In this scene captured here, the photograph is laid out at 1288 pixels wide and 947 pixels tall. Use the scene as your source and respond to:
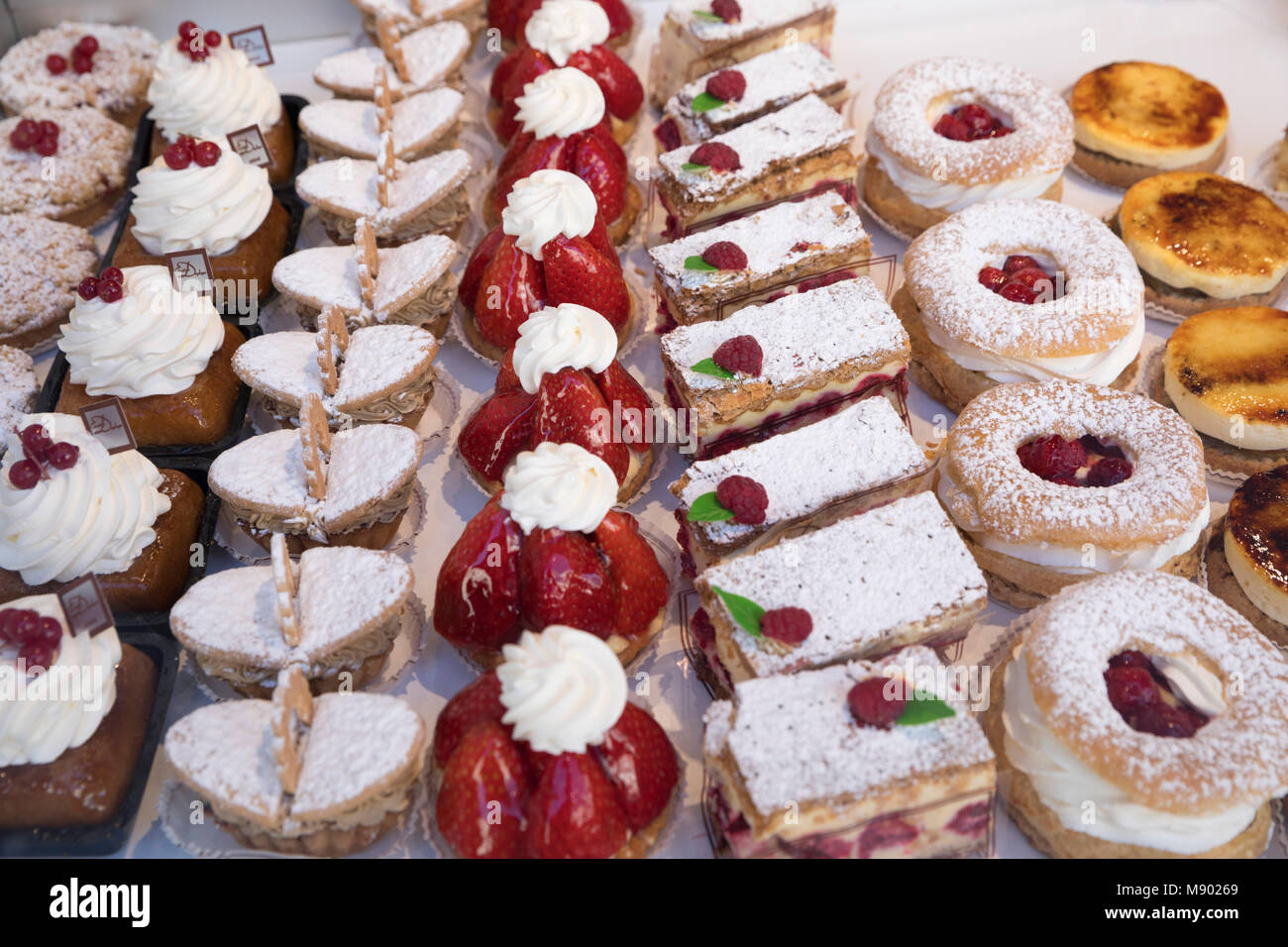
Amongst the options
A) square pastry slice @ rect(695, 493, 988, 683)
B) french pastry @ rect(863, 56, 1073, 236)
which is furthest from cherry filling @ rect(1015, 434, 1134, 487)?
french pastry @ rect(863, 56, 1073, 236)

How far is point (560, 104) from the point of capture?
3.41 m

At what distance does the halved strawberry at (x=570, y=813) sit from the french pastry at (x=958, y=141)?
216cm

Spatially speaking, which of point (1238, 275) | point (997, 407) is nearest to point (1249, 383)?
point (1238, 275)

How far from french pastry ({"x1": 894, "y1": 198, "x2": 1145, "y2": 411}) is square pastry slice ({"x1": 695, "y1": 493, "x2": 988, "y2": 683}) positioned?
0.67 metres

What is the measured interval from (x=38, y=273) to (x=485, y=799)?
7.69 feet

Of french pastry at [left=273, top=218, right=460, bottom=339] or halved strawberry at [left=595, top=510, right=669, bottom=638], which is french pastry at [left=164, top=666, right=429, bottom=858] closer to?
halved strawberry at [left=595, top=510, right=669, bottom=638]

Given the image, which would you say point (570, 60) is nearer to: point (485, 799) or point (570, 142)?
point (570, 142)

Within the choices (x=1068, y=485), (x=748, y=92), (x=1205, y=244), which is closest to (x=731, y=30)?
(x=748, y=92)

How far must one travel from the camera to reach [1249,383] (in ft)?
9.87

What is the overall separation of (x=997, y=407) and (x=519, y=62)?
206 centimetres

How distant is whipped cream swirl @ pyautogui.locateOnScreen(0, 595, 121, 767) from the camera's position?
238 cm

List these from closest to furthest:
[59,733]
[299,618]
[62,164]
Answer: [59,733] < [299,618] < [62,164]

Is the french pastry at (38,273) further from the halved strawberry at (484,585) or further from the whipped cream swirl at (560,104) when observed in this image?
the halved strawberry at (484,585)
